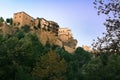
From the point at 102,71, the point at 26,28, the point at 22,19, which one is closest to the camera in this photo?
the point at 102,71

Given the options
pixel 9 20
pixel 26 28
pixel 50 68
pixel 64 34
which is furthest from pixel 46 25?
pixel 50 68

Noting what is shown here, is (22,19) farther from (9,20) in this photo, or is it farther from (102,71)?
(102,71)

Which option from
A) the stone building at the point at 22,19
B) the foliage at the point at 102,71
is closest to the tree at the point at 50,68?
the foliage at the point at 102,71

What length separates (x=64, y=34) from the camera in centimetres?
14525

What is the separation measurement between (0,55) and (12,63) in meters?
2.19

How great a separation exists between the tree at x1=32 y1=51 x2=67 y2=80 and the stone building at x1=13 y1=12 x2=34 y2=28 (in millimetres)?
63308

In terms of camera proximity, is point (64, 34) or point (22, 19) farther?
point (64, 34)

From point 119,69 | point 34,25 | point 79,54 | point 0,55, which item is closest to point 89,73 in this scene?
point 119,69

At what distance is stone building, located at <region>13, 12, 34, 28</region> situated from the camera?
124012 mm

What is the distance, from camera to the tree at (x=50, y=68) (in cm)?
5759

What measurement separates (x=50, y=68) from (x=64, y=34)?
87.4 m

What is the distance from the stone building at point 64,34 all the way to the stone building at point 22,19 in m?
15.9

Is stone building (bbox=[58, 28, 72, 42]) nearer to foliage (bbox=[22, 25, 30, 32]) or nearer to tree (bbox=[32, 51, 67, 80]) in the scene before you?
foliage (bbox=[22, 25, 30, 32])

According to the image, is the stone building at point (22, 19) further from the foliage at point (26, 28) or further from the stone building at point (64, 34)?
the stone building at point (64, 34)
